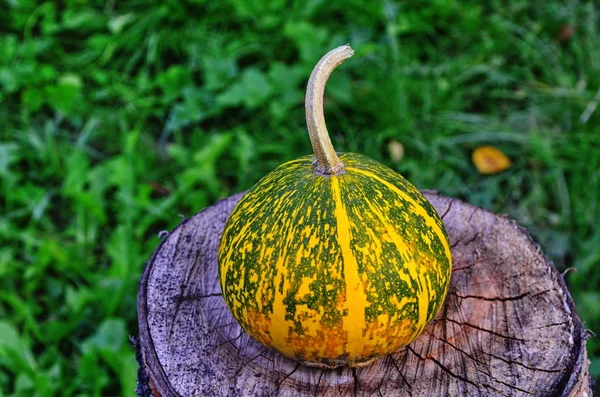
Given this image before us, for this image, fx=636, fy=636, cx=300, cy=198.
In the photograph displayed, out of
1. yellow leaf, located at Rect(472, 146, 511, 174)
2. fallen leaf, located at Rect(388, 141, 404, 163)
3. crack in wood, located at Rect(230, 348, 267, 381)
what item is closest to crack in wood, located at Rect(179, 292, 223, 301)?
crack in wood, located at Rect(230, 348, 267, 381)

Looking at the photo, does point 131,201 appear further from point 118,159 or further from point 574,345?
point 574,345

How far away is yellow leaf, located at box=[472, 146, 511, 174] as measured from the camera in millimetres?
4137

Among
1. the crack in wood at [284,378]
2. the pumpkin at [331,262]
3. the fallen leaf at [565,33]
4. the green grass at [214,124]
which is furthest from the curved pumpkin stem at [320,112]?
the fallen leaf at [565,33]

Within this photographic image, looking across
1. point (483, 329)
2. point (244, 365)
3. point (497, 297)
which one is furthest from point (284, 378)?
point (497, 297)

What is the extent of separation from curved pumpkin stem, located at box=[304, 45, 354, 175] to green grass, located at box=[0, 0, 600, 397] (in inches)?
71.8

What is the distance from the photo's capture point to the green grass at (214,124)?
3639 mm

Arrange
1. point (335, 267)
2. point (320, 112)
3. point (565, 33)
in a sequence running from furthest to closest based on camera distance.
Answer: point (565, 33) → point (320, 112) → point (335, 267)

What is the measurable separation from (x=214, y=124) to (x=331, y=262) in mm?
3016

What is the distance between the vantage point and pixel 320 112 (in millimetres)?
1889

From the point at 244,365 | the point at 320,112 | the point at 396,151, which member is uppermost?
the point at 320,112

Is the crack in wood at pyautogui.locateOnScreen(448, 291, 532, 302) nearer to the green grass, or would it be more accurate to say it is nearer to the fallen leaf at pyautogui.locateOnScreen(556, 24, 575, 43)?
the green grass

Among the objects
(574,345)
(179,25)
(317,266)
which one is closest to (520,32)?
(179,25)

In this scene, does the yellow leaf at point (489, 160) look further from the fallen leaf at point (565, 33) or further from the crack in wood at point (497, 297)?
the crack in wood at point (497, 297)

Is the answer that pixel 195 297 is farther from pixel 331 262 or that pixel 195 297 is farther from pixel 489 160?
pixel 489 160
